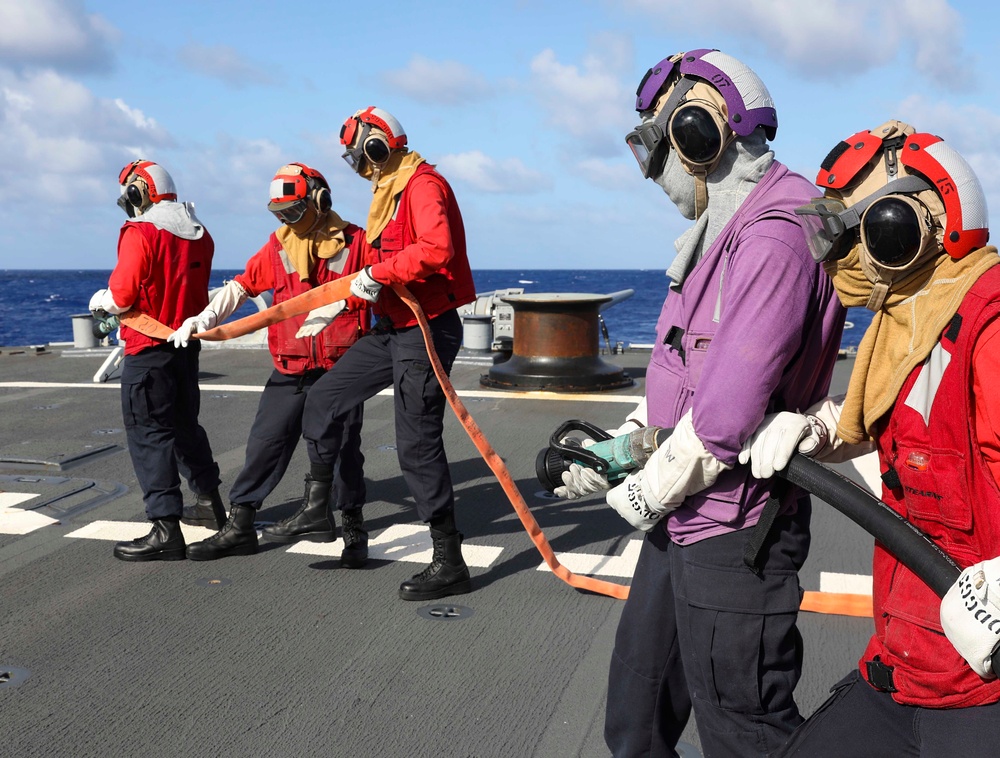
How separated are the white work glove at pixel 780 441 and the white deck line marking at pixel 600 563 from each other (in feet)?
9.25

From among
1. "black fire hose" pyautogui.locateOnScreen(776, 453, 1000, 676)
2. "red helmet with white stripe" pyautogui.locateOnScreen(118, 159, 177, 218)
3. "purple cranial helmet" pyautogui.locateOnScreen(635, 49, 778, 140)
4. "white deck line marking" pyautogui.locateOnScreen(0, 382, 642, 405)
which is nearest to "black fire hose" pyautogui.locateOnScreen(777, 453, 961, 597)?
"black fire hose" pyautogui.locateOnScreen(776, 453, 1000, 676)

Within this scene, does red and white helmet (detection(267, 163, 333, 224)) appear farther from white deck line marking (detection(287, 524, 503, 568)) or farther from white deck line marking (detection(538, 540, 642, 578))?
white deck line marking (detection(538, 540, 642, 578))

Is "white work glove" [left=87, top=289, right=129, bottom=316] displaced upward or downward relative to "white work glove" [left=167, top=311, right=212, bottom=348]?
upward

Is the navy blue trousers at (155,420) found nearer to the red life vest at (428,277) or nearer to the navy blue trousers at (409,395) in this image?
the navy blue trousers at (409,395)

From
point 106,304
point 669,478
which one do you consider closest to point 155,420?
point 106,304

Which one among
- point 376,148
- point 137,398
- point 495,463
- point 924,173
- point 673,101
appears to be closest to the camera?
point 924,173

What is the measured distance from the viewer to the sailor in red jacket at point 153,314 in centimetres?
519

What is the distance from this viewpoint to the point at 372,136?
4.72 meters

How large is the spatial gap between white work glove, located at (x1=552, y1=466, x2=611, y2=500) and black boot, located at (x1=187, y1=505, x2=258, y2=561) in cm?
301

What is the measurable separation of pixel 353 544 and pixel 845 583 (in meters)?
2.54

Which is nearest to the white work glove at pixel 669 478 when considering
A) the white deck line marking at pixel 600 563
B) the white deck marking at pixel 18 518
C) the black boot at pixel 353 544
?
the white deck line marking at pixel 600 563

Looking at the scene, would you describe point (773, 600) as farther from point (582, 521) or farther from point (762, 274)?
point (582, 521)

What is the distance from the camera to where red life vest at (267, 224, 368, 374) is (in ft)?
17.9

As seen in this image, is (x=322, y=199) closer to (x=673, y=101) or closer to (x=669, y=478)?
(x=673, y=101)
